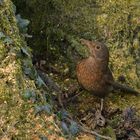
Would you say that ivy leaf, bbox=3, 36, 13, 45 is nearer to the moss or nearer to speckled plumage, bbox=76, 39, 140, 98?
the moss

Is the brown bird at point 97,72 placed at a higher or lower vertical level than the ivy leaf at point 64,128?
lower

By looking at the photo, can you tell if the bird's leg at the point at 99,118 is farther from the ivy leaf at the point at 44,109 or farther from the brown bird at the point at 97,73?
the ivy leaf at the point at 44,109

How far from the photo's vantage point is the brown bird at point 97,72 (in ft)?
18.8

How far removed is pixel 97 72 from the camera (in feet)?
19.2

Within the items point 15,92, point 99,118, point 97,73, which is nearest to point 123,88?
point 97,73

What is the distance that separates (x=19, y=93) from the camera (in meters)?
4.08

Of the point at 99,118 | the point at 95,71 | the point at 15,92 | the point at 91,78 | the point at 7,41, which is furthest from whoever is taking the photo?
the point at 95,71

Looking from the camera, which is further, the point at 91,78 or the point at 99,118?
the point at 91,78

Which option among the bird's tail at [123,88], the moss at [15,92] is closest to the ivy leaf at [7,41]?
the moss at [15,92]

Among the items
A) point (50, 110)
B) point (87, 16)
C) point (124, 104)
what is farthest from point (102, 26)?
point (50, 110)

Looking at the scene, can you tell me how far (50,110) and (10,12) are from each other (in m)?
1.06

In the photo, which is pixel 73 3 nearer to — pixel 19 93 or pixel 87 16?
pixel 87 16

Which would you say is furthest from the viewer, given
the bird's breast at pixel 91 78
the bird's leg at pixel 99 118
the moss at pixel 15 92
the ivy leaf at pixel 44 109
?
the bird's breast at pixel 91 78

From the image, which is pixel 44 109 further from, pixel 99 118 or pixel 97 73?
pixel 97 73
